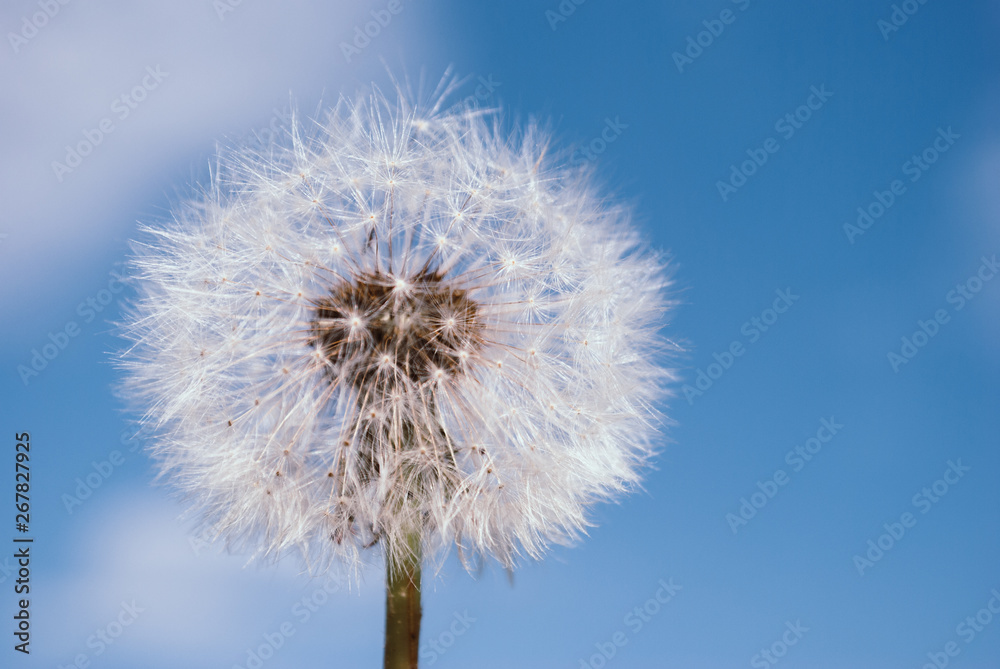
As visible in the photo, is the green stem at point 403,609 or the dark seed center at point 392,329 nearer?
the green stem at point 403,609

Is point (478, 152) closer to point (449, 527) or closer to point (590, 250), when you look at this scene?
point (590, 250)

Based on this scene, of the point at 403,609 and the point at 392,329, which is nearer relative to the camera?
the point at 403,609

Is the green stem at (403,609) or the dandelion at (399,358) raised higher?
the dandelion at (399,358)

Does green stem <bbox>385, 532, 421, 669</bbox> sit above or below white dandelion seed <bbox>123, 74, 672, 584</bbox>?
below

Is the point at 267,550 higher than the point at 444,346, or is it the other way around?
the point at 444,346

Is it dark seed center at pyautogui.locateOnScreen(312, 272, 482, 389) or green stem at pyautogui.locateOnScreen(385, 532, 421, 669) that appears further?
dark seed center at pyautogui.locateOnScreen(312, 272, 482, 389)

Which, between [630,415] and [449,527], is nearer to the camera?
[449,527]

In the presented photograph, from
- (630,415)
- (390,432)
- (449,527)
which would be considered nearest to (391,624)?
(449,527)

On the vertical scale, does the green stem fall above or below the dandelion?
below
